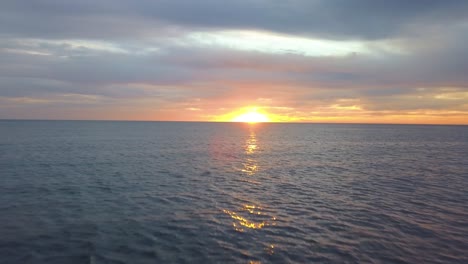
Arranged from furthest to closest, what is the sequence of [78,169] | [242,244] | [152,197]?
[78,169] → [152,197] → [242,244]

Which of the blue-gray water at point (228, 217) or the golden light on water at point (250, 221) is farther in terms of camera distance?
the golden light on water at point (250, 221)

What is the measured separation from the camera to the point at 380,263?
17.7m

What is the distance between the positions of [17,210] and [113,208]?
7.96 meters

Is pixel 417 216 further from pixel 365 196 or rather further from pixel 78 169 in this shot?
pixel 78 169

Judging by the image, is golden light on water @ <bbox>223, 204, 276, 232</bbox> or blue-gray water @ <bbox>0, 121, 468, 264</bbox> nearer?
blue-gray water @ <bbox>0, 121, 468, 264</bbox>

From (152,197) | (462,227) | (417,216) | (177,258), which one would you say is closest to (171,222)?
(177,258)

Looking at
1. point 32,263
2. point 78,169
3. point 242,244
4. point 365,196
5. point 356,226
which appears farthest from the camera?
point 78,169

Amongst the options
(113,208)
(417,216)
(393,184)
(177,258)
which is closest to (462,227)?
(417,216)

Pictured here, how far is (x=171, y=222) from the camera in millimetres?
24344

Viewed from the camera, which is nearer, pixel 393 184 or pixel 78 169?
pixel 393 184

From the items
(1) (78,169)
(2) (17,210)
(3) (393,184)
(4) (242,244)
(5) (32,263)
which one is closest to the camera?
(5) (32,263)

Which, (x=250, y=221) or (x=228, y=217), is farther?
(x=228, y=217)

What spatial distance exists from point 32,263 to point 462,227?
30.4 meters

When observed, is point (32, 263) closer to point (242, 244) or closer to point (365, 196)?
point (242, 244)
